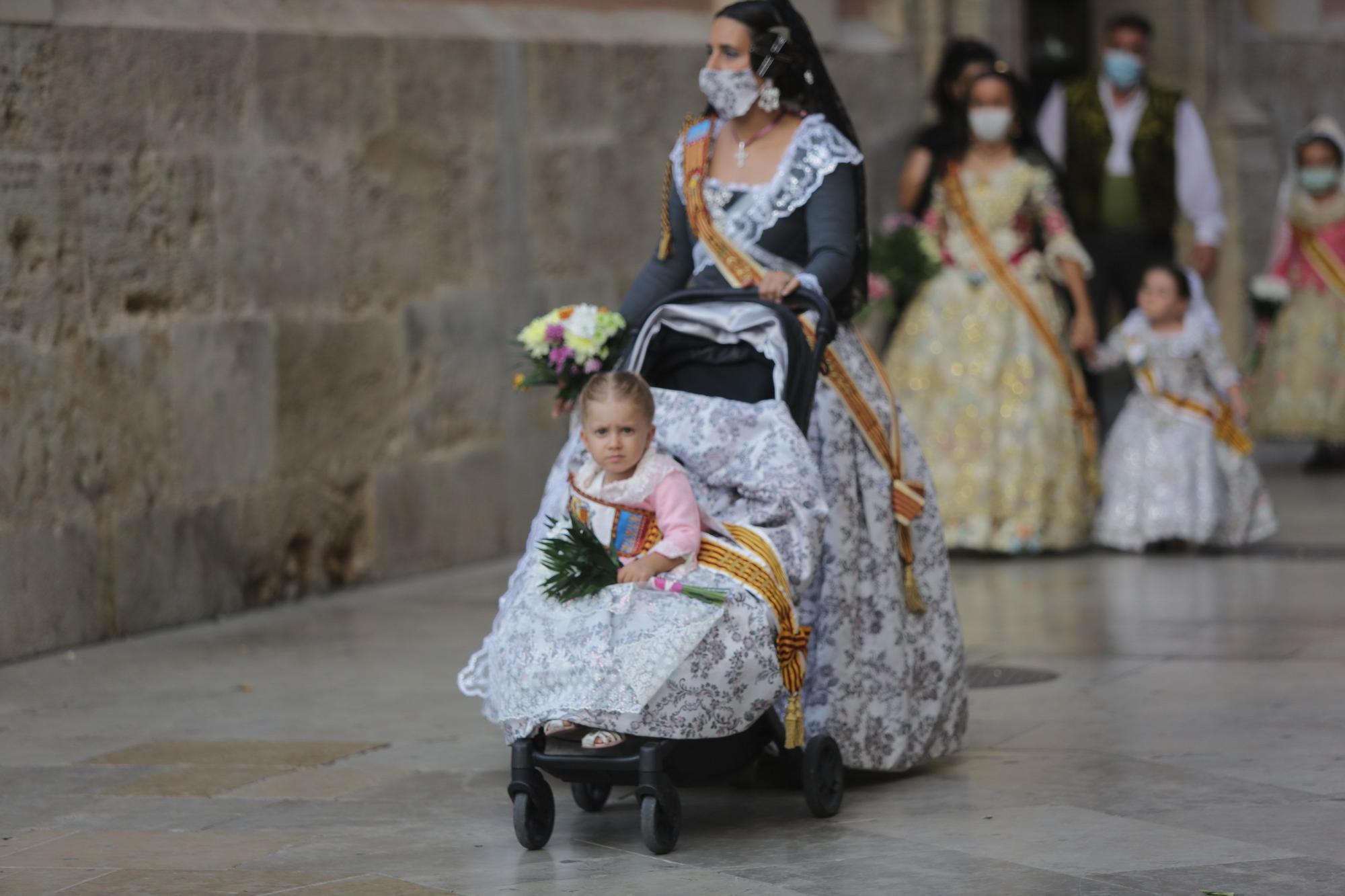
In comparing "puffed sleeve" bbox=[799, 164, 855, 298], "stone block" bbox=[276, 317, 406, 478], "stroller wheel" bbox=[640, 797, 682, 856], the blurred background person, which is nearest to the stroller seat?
"stroller wheel" bbox=[640, 797, 682, 856]

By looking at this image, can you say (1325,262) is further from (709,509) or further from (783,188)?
(709,509)

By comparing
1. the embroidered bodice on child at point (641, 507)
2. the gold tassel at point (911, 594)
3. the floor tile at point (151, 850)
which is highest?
the embroidered bodice on child at point (641, 507)

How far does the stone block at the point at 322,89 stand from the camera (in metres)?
9.07

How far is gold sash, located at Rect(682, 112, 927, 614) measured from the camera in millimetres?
5996

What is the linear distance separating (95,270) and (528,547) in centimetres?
332

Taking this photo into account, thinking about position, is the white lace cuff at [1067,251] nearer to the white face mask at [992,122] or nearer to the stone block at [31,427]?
the white face mask at [992,122]

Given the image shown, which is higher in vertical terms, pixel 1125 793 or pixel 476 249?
pixel 476 249

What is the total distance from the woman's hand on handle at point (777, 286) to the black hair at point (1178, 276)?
5.08 metres

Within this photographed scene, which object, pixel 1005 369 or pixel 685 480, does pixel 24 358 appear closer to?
pixel 685 480

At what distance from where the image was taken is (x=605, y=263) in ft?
36.6

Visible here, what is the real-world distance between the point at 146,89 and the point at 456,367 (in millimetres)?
2267

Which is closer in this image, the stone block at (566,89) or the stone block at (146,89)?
the stone block at (146,89)

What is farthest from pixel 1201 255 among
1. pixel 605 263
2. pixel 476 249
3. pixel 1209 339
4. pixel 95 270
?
pixel 95 270

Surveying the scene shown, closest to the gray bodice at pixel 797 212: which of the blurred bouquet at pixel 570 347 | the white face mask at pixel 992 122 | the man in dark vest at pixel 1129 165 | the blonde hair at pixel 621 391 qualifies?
the blurred bouquet at pixel 570 347
